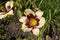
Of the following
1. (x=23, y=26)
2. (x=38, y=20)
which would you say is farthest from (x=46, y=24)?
(x=23, y=26)

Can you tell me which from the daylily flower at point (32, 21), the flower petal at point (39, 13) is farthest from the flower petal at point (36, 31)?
the flower petal at point (39, 13)

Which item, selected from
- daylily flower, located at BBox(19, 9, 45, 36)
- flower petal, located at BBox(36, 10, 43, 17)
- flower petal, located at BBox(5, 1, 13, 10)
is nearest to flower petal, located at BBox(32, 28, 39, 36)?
daylily flower, located at BBox(19, 9, 45, 36)

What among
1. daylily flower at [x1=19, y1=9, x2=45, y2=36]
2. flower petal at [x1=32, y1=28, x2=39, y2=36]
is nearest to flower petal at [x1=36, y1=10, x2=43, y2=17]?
daylily flower at [x1=19, y1=9, x2=45, y2=36]

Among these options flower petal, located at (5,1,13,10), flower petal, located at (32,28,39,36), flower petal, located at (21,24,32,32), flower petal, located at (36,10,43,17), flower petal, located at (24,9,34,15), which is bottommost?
flower petal, located at (32,28,39,36)

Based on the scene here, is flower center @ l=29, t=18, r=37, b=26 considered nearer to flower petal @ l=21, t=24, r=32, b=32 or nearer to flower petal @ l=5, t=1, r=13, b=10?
flower petal @ l=21, t=24, r=32, b=32

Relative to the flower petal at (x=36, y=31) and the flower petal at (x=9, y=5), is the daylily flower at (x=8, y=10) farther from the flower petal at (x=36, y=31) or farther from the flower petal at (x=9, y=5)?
the flower petal at (x=36, y=31)

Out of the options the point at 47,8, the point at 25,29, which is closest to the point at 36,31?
the point at 25,29

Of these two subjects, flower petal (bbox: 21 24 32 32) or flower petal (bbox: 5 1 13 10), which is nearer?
flower petal (bbox: 21 24 32 32)

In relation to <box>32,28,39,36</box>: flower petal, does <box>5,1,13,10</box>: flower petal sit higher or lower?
higher

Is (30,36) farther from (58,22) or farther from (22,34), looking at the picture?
(58,22)
